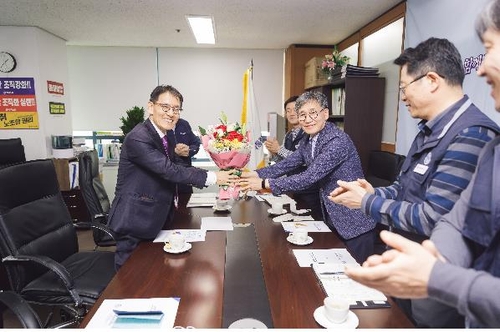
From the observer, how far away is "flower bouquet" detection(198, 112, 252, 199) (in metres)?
2.09

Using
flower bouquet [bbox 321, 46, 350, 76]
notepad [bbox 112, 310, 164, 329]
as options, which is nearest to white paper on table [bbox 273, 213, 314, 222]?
notepad [bbox 112, 310, 164, 329]

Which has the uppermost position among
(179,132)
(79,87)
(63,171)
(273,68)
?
(273,68)

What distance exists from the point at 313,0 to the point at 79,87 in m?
4.55

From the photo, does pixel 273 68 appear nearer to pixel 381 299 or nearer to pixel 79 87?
pixel 79 87

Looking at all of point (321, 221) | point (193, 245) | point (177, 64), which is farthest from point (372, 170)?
point (177, 64)

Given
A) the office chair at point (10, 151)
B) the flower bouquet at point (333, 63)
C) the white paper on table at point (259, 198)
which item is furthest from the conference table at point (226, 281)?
the office chair at point (10, 151)

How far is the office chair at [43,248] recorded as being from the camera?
1.87 meters

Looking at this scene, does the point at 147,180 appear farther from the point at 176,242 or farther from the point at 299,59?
the point at 299,59

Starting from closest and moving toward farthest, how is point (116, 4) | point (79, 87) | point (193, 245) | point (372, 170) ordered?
point (193, 245)
point (372, 170)
point (116, 4)
point (79, 87)

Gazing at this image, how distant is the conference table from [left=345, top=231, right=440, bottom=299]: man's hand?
464 millimetres

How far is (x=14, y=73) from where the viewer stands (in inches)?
187

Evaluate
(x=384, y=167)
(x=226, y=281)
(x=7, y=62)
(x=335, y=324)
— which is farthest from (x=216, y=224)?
(x=7, y=62)

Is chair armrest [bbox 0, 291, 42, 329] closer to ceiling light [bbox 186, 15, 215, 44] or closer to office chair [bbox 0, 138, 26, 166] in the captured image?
office chair [bbox 0, 138, 26, 166]

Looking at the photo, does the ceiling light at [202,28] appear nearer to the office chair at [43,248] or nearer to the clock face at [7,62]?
the clock face at [7,62]
